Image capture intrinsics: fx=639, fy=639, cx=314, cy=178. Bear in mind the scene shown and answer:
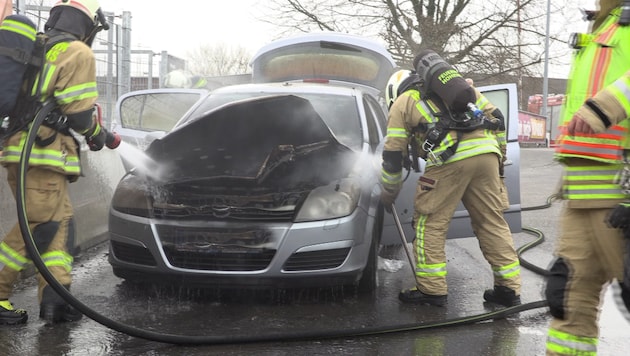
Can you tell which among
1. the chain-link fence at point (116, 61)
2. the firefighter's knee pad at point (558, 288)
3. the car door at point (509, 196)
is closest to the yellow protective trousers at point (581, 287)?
the firefighter's knee pad at point (558, 288)

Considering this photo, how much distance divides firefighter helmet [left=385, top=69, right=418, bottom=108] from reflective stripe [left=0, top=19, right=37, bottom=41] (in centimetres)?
241

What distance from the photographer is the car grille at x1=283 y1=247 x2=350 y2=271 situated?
157 inches

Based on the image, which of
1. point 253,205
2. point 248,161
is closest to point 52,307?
point 253,205

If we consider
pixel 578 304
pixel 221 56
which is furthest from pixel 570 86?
pixel 221 56

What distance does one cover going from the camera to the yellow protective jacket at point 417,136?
4199 mm

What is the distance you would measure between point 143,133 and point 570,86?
4621 millimetres

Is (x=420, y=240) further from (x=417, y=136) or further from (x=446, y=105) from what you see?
(x=446, y=105)

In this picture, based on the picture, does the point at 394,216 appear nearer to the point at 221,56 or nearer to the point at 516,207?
the point at 516,207

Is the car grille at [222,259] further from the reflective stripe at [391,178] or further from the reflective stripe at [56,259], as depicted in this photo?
the reflective stripe at [391,178]

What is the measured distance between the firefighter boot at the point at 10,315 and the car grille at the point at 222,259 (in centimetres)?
90

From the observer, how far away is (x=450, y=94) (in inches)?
163

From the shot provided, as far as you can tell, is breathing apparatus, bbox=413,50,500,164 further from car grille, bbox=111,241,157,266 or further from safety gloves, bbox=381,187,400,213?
car grille, bbox=111,241,157,266

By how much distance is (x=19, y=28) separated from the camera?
3.51 metres

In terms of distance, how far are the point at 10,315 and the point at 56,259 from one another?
44 cm
